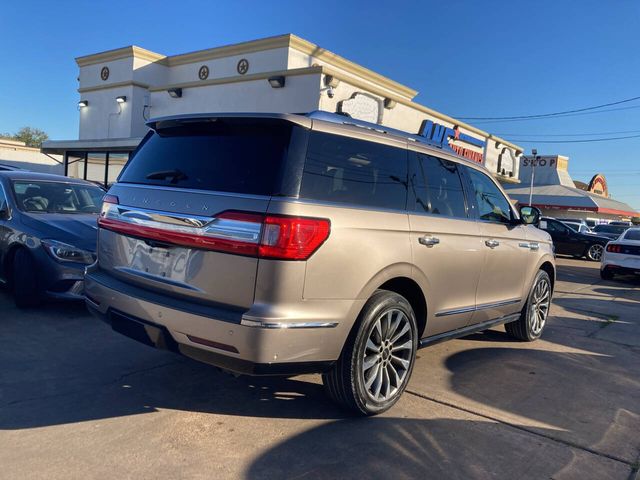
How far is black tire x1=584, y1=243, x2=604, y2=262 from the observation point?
19.6 metres

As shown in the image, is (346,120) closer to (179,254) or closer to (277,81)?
(179,254)

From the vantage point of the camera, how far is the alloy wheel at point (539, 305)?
5.98 meters

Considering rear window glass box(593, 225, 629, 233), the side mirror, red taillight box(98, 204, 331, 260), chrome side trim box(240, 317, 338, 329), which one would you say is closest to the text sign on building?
rear window glass box(593, 225, 629, 233)

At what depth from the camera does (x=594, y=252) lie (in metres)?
19.8

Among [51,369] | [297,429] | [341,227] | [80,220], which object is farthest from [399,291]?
[80,220]

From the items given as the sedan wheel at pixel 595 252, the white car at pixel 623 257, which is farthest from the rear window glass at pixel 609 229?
the white car at pixel 623 257

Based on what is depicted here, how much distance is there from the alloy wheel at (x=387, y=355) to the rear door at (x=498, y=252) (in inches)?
45.2

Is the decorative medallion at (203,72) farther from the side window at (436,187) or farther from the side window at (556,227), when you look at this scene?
the side window at (436,187)

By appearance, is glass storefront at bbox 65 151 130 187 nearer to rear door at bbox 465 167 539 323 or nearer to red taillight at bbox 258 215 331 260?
rear door at bbox 465 167 539 323

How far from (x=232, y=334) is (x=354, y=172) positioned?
4.50 ft

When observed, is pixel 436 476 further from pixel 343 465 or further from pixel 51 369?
pixel 51 369

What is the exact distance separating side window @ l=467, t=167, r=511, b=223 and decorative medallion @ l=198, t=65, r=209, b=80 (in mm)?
16223

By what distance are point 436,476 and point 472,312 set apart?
Result: 1956mm

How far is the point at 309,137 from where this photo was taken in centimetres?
324
